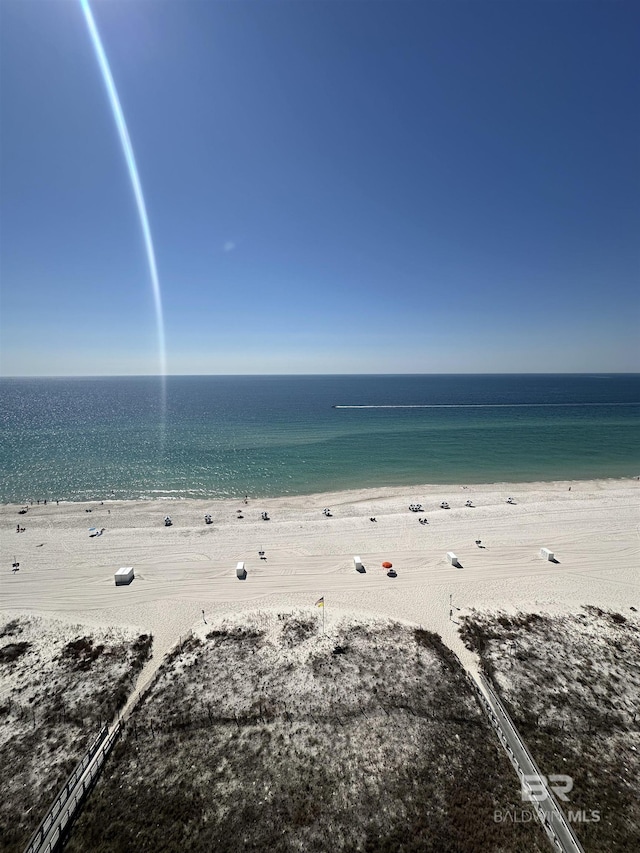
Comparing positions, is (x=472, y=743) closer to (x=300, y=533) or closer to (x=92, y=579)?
(x=300, y=533)

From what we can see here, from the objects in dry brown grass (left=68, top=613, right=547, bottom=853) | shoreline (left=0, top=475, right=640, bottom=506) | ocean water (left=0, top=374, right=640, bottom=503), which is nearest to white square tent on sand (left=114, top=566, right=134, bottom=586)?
dry brown grass (left=68, top=613, right=547, bottom=853)

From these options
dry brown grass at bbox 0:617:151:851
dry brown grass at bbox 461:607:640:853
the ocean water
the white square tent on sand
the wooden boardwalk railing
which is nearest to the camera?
the wooden boardwalk railing

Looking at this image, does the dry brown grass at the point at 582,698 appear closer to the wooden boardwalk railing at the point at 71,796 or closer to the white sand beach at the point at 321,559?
the white sand beach at the point at 321,559

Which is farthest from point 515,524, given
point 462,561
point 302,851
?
point 302,851

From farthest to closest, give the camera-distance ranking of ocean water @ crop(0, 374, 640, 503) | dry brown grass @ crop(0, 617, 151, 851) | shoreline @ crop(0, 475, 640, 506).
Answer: ocean water @ crop(0, 374, 640, 503) → shoreline @ crop(0, 475, 640, 506) → dry brown grass @ crop(0, 617, 151, 851)

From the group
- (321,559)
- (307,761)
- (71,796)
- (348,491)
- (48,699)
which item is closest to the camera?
(71,796)

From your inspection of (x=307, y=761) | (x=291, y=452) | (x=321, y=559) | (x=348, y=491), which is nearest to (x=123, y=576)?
(x=321, y=559)

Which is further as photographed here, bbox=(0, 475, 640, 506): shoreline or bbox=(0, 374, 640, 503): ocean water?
bbox=(0, 374, 640, 503): ocean water

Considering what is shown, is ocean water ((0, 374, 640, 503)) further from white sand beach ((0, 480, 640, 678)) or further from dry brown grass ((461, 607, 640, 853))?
dry brown grass ((461, 607, 640, 853))

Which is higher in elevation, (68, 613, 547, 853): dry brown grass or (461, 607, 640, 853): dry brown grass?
(461, 607, 640, 853): dry brown grass

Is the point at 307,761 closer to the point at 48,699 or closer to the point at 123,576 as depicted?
the point at 48,699
